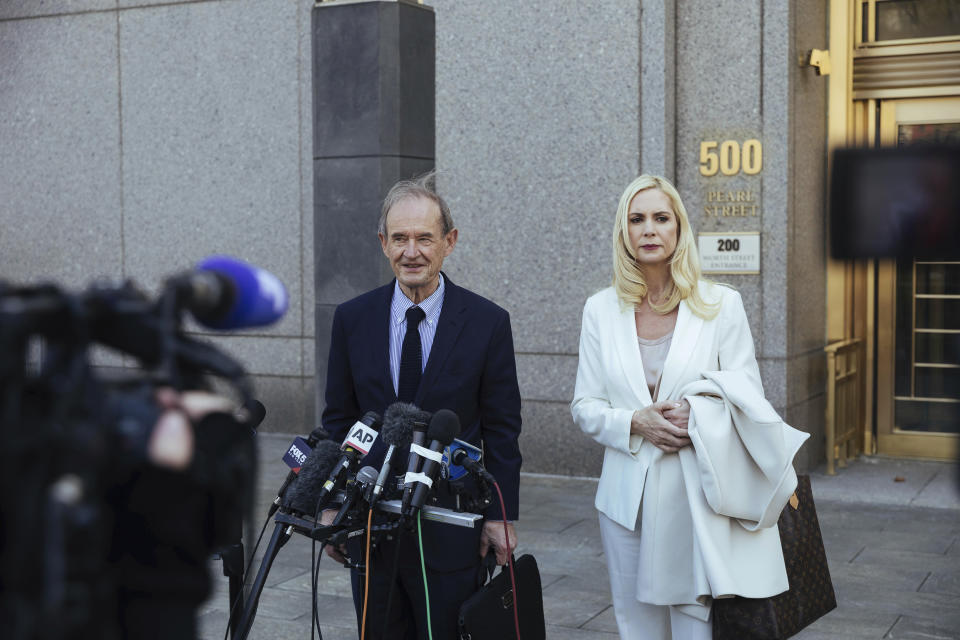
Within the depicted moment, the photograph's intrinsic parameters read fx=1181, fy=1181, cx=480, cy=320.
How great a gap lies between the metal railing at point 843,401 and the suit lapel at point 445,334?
5.69 meters

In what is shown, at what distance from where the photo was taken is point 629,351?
391 cm

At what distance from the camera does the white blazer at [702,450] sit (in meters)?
3.64

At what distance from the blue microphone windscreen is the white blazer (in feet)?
7.87

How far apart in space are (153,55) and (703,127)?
198 inches

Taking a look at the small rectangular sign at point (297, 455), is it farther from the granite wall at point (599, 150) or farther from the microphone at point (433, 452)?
the granite wall at point (599, 150)

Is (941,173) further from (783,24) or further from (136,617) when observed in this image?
(783,24)

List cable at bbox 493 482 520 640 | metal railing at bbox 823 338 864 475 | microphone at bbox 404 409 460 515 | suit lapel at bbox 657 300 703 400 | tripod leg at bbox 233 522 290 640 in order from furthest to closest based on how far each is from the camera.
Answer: metal railing at bbox 823 338 864 475 < suit lapel at bbox 657 300 703 400 < cable at bbox 493 482 520 640 < tripod leg at bbox 233 522 290 640 < microphone at bbox 404 409 460 515

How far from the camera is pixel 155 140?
10570 millimetres

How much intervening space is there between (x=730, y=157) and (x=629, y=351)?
15.7 feet

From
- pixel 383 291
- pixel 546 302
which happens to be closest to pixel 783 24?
pixel 546 302

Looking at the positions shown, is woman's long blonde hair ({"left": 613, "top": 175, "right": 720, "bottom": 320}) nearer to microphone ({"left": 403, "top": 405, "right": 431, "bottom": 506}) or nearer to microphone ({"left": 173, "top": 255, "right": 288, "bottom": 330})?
microphone ({"left": 403, "top": 405, "right": 431, "bottom": 506})

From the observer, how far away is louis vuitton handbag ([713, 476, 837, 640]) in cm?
362

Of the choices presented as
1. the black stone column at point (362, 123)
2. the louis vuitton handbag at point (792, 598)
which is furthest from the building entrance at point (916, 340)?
Answer: the louis vuitton handbag at point (792, 598)

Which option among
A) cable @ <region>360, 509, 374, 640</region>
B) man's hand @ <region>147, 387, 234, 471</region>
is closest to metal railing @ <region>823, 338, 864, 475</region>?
cable @ <region>360, 509, 374, 640</region>
